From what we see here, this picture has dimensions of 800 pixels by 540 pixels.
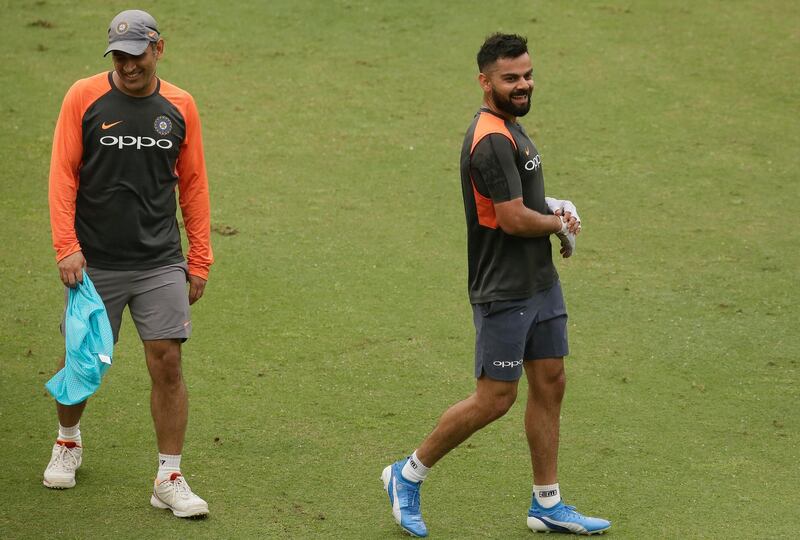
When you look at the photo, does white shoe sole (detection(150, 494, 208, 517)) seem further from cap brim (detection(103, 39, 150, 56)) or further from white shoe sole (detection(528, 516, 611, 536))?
cap brim (detection(103, 39, 150, 56))

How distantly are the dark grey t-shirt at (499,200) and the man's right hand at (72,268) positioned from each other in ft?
5.56

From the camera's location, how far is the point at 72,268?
5035mm

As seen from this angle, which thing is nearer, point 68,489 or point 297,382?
point 68,489

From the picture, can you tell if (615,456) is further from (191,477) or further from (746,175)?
(746,175)

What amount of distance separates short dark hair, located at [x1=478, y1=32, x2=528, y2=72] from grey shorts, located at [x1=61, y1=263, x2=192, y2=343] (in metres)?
1.71

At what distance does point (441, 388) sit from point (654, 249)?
268cm

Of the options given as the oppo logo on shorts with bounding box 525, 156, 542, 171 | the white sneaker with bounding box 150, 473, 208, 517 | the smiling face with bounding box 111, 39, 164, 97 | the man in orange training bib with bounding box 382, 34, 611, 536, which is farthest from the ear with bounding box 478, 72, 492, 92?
the white sneaker with bounding box 150, 473, 208, 517

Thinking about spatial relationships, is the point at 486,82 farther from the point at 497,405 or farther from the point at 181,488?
the point at 181,488

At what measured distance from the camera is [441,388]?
662cm

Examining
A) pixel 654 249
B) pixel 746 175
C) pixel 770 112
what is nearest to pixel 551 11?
pixel 770 112

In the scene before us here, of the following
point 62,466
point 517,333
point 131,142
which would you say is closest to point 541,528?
point 517,333

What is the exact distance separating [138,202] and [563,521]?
2.35m

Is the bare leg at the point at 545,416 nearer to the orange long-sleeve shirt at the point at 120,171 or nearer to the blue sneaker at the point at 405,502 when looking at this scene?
the blue sneaker at the point at 405,502

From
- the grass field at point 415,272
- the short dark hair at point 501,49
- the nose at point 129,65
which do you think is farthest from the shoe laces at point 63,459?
the short dark hair at point 501,49
